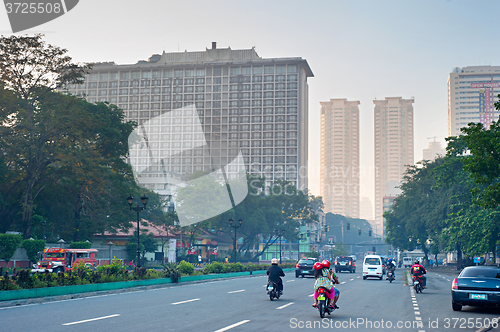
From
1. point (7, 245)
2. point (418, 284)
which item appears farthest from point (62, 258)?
point (418, 284)

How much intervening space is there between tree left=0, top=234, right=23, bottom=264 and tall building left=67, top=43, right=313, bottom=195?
126590 mm

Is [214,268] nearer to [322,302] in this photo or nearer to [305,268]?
[305,268]

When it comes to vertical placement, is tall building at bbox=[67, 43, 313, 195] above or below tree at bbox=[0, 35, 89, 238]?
above

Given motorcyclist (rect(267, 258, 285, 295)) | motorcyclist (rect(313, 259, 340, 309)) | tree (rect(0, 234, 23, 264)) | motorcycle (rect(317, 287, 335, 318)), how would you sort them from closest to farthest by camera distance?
motorcycle (rect(317, 287, 335, 318)), motorcyclist (rect(313, 259, 340, 309)), motorcyclist (rect(267, 258, 285, 295)), tree (rect(0, 234, 23, 264))

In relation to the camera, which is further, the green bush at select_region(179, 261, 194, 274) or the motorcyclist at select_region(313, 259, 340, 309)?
the green bush at select_region(179, 261, 194, 274)

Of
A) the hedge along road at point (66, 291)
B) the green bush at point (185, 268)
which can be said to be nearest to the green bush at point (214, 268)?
the green bush at point (185, 268)

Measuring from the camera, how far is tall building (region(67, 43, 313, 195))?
549 ft

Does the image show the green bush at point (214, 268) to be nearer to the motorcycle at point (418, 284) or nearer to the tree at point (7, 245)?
the tree at point (7, 245)

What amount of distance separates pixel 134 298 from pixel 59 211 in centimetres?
3032

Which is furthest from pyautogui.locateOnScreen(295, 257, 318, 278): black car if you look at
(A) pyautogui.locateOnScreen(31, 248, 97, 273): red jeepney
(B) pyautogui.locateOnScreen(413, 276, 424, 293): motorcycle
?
(A) pyautogui.locateOnScreen(31, 248, 97, 273): red jeepney

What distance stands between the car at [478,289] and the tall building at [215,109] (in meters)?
148

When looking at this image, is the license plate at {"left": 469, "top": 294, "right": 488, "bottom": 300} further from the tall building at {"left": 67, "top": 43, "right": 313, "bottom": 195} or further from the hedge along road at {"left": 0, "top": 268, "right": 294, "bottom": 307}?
the tall building at {"left": 67, "top": 43, "right": 313, "bottom": 195}

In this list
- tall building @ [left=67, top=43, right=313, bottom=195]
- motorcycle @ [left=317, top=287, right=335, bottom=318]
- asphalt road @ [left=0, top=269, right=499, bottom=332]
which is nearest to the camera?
asphalt road @ [left=0, top=269, right=499, bottom=332]

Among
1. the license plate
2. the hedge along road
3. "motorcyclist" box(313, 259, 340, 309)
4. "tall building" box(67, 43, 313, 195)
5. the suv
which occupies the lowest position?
the suv
